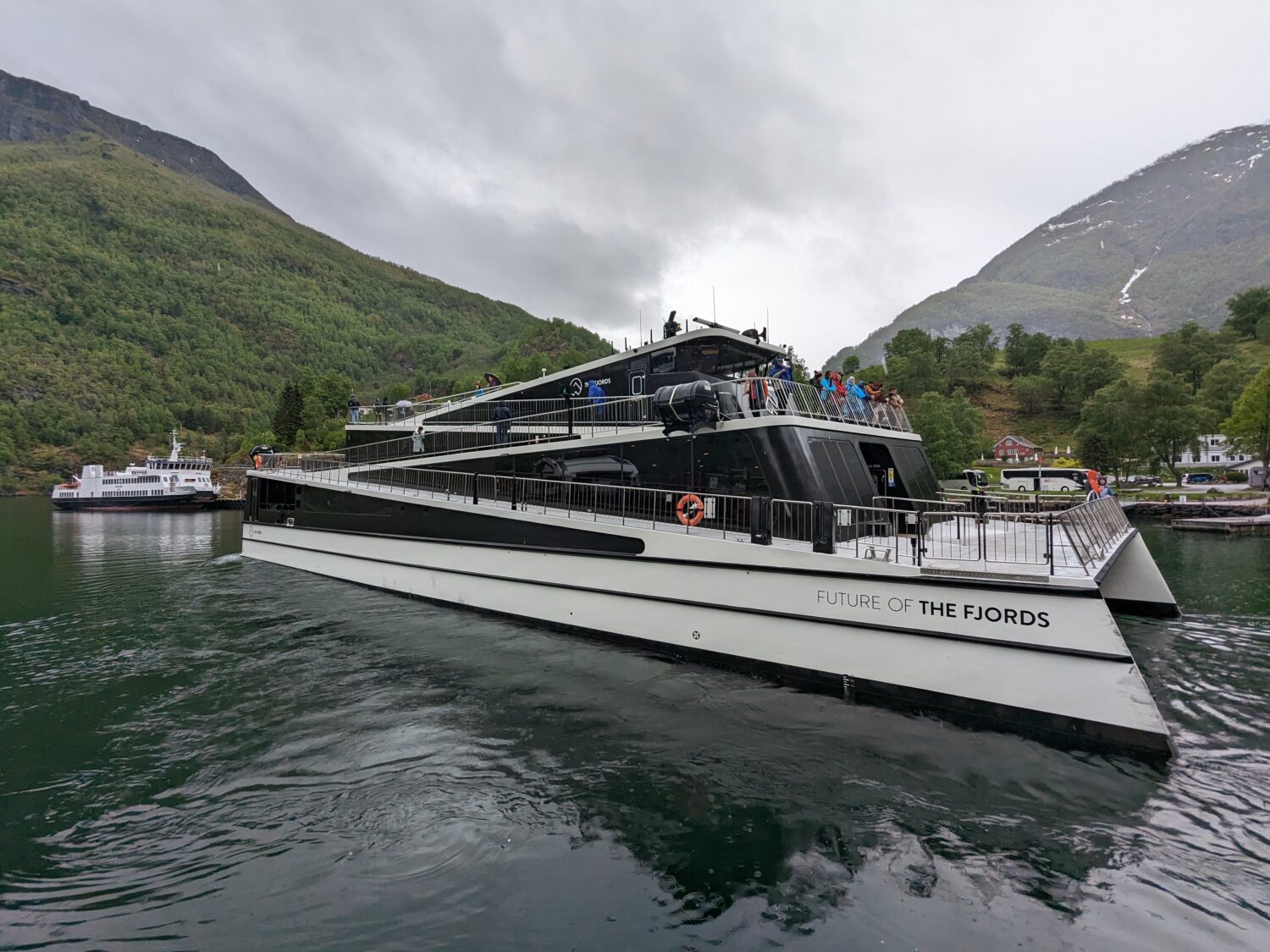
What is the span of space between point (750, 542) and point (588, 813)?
13.9 feet

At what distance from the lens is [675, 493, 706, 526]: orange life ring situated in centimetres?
892

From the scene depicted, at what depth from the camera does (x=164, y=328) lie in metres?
139

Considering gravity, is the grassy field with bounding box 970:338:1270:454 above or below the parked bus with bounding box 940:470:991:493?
above

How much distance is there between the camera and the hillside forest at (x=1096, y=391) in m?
44.2

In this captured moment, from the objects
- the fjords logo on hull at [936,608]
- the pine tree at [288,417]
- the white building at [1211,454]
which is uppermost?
the pine tree at [288,417]

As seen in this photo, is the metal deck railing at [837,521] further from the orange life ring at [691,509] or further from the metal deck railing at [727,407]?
the metal deck railing at [727,407]

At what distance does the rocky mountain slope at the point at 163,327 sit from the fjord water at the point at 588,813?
81.9m

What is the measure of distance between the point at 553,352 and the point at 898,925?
12469cm

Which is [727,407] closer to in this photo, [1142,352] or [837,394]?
[837,394]

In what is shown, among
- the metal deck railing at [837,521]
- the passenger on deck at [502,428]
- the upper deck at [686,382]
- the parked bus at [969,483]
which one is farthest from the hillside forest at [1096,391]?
the passenger on deck at [502,428]

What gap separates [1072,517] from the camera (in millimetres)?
7289

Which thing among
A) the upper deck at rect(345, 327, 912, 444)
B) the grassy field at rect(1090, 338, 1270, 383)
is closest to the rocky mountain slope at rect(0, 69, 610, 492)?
the upper deck at rect(345, 327, 912, 444)

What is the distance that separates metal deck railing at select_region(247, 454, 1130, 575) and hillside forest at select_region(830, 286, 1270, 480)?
42.9 m

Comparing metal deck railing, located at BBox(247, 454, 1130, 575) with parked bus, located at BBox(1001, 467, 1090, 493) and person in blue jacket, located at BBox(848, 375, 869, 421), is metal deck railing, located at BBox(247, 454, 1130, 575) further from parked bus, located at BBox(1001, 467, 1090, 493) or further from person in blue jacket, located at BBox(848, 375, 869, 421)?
parked bus, located at BBox(1001, 467, 1090, 493)
